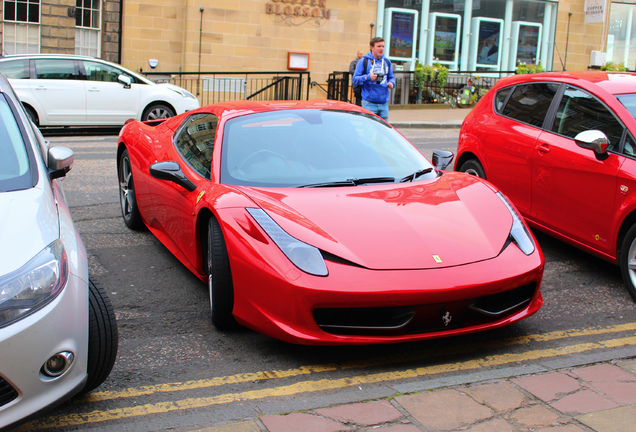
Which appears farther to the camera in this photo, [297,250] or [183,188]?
[183,188]

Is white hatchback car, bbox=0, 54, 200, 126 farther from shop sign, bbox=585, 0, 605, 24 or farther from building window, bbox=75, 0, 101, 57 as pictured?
shop sign, bbox=585, 0, 605, 24

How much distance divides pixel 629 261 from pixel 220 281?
2.85 meters

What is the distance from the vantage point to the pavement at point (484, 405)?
309cm

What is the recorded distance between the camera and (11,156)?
12.1 ft

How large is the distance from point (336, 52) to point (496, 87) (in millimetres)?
16741

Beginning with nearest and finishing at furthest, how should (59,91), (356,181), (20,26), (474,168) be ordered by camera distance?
(356,181) → (474,168) → (59,91) → (20,26)

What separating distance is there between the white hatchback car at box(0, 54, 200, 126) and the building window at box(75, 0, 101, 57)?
24.7 feet

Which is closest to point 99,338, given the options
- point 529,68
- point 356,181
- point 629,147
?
point 356,181

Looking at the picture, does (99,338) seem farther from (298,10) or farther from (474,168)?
(298,10)

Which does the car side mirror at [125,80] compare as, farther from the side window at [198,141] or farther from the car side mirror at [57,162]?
the car side mirror at [57,162]

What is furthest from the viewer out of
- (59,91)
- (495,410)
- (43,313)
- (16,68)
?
(59,91)

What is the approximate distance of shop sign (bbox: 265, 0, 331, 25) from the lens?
22.1 metres

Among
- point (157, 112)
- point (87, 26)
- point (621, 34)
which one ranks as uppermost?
point (621, 34)

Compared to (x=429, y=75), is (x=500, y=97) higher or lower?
lower
